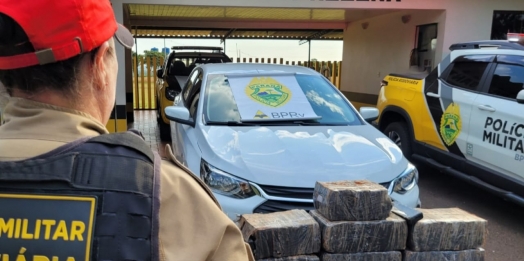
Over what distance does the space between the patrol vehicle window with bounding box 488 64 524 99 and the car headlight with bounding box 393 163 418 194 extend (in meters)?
1.83

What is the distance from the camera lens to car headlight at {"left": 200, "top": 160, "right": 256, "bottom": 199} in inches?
123


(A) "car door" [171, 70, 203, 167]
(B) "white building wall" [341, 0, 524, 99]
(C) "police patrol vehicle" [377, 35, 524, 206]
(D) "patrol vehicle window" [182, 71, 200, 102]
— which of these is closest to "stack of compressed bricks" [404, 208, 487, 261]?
(A) "car door" [171, 70, 203, 167]

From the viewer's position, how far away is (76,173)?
0.87 meters

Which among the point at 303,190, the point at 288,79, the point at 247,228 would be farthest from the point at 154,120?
the point at 247,228

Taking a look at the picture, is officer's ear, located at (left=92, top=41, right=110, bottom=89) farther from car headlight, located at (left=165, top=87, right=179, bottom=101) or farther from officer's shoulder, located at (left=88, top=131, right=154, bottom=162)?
car headlight, located at (left=165, top=87, right=179, bottom=101)

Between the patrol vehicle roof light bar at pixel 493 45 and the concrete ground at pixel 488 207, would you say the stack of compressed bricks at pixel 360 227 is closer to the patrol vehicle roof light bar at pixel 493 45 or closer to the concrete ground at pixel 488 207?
→ the concrete ground at pixel 488 207

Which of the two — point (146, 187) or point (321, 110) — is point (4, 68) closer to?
point (146, 187)

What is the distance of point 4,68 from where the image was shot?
0.95 m

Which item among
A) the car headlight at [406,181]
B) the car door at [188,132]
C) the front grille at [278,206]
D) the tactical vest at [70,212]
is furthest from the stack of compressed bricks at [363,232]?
the car door at [188,132]

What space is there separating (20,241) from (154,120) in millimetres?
10949

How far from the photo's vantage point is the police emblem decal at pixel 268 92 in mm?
4289

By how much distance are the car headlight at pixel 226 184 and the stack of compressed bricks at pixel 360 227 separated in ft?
3.75

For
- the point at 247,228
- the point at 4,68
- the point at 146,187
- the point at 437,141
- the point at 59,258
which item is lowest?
the point at 437,141

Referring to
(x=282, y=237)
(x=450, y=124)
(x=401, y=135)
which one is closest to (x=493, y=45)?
(x=450, y=124)
